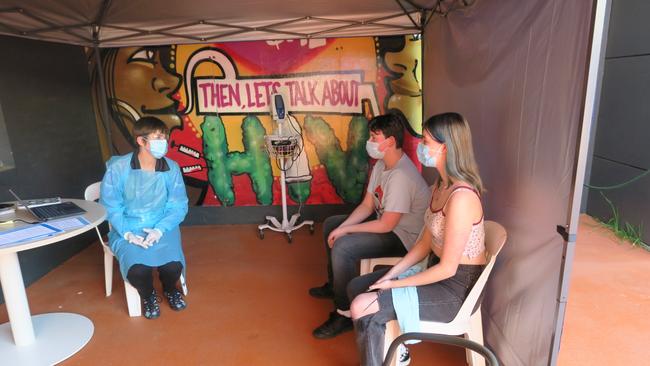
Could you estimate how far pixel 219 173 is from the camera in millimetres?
4293

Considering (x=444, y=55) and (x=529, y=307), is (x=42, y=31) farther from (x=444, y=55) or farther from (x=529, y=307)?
(x=529, y=307)

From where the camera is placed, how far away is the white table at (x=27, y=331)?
2.12m

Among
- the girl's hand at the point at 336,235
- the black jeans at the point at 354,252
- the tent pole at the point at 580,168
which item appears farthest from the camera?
the girl's hand at the point at 336,235

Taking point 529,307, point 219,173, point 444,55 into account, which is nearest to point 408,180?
point 529,307

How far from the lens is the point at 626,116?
3.89 meters

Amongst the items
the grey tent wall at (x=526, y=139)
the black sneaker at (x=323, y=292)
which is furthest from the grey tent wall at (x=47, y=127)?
the grey tent wall at (x=526, y=139)

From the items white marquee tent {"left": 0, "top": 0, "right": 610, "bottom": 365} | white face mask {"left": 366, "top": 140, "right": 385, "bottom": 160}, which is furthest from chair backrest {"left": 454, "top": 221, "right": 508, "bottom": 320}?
white face mask {"left": 366, "top": 140, "right": 385, "bottom": 160}

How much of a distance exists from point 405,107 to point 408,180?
77.8 inches

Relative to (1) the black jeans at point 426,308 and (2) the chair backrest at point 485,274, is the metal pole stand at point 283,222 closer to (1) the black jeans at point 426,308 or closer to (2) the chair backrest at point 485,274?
(1) the black jeans at point 426,308

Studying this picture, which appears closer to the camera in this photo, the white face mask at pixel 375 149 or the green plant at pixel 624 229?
the white face mask at pixel 375 149

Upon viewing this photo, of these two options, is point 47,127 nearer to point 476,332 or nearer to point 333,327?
point 333,327

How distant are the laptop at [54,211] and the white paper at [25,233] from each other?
11 centimetres

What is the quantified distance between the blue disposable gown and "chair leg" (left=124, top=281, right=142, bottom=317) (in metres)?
0.16

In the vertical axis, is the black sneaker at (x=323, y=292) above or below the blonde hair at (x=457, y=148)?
below
